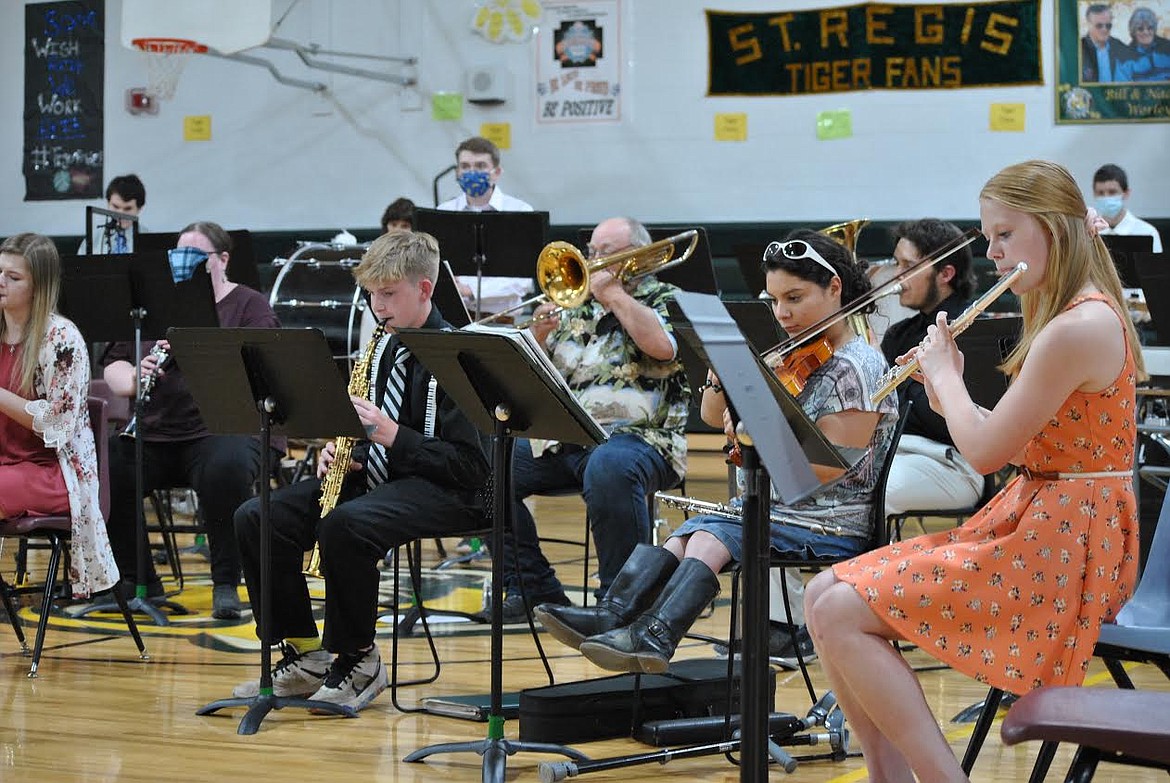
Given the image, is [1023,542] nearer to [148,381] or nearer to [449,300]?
[449,300]

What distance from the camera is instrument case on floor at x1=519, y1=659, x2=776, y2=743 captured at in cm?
371

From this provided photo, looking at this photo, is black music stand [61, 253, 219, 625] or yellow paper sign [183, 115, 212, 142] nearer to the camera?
black music stand [61, 253, 219, 625]

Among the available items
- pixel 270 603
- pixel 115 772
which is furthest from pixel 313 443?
pixel 115 772

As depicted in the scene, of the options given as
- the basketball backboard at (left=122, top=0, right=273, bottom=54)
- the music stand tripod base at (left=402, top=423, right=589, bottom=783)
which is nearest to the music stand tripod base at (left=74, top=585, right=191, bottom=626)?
the music stand tripod base at (left=402, top=423, right=589, bottom=783)

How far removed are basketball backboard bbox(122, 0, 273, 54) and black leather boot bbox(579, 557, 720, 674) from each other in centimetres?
627

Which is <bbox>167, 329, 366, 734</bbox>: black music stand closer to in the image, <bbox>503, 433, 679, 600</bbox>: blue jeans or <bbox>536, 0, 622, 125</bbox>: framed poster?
<bbox>503, 433, 679, 600</bbox>: blue jeans

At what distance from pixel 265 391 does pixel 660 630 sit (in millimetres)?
1230

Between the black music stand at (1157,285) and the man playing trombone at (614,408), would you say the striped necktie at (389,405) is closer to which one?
the man playing trombone at (614,408)

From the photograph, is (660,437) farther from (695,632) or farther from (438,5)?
(438,5)

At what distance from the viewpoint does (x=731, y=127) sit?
9.62 meters

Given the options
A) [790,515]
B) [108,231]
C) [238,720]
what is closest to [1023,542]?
[790,515]

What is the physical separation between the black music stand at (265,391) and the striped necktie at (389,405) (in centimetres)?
34

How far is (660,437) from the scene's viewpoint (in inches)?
192

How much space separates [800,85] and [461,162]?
299 cm
